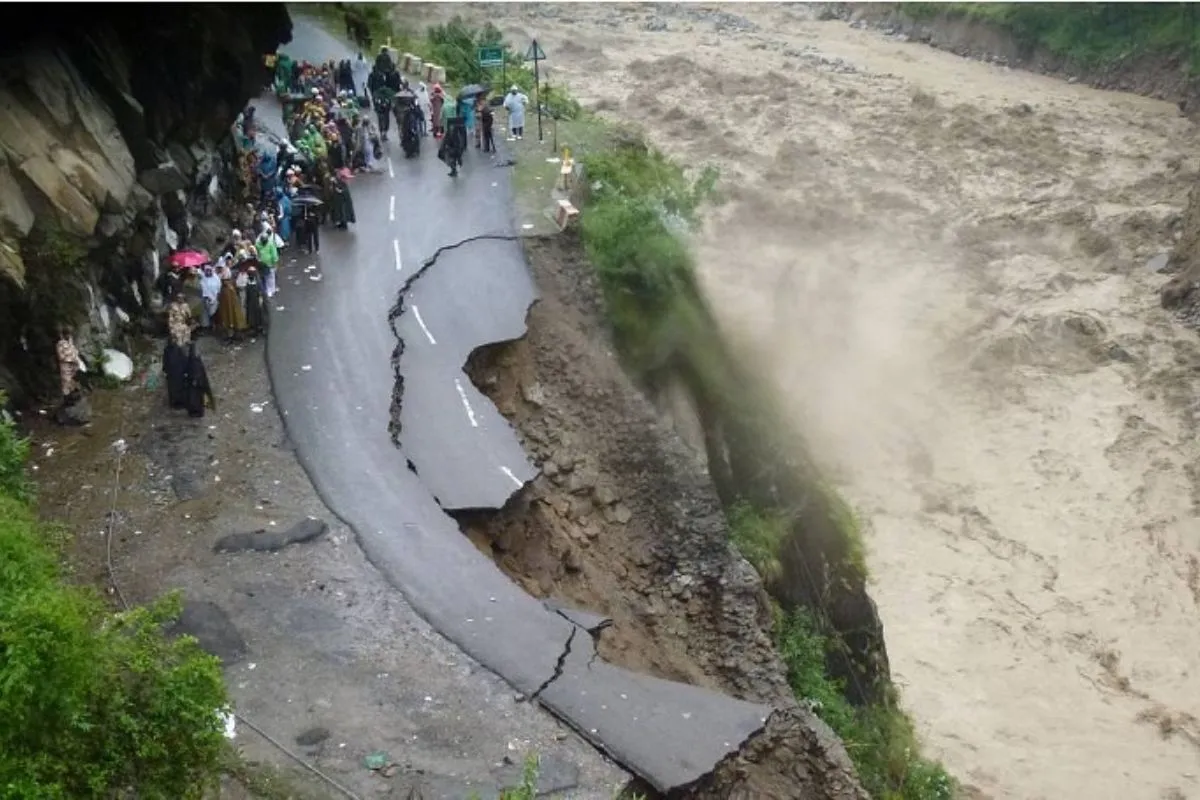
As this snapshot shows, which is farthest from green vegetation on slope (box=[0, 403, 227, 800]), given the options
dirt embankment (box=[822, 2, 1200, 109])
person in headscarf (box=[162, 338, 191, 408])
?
dirt embankment (box=[822, 2, 1200, 109])

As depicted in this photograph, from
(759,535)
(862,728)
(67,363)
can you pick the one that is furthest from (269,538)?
(862,728)

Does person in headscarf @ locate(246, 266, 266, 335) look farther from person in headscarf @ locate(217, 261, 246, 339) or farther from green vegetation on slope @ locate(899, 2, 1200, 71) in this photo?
green vegetation on slope @ locate(899, 2, 1200, 71)

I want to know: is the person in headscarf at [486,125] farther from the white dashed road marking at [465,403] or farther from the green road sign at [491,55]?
the white dashed road marking at [465,403]

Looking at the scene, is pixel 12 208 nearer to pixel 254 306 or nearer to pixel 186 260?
pixel 254 306

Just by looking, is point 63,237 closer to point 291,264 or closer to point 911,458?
point 291,264

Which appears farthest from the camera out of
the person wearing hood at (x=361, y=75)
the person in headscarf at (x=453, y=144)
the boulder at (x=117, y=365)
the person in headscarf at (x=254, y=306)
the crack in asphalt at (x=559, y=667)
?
the person wearing hood at (x=361, y=75)

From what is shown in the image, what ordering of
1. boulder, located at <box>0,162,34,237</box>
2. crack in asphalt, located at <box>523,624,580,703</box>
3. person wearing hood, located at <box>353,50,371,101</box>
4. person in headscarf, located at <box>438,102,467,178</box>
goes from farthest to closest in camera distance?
person wearing hood, located at <box>353,50,371,101</box> < person in headscarf, located at <box>438,102,467,178</box> < boulder, located at <box>0,162,34,237</box> < crack in asphalt, located at <box>523,624,580,703</box>

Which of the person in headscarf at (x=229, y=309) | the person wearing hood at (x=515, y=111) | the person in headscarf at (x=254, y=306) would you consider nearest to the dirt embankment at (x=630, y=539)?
the person in headscarf at (x=254, y=306)
